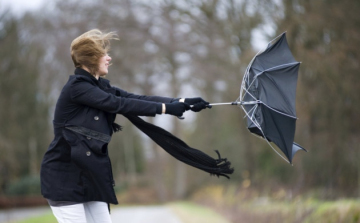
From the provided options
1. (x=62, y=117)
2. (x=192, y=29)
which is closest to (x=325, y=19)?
(x=192, y=29)

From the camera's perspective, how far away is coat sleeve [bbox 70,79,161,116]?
4.07 m

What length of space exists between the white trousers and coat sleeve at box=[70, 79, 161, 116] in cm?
72

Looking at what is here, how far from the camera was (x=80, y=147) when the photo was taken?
3988 mm

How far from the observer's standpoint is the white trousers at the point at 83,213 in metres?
4.02

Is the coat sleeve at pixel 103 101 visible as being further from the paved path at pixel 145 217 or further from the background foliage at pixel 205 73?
the paved path at pixel 145 217

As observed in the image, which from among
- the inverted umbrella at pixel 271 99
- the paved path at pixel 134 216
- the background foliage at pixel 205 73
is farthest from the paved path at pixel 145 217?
the inverted umbrella at pixel 271 99

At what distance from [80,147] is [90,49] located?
73 centimetres

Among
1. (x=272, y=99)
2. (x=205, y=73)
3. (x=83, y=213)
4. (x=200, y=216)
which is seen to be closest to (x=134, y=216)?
(x=200, y=216)

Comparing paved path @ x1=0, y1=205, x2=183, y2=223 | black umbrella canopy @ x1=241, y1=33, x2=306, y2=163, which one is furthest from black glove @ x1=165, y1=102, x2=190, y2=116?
paved path @ x1=0, y1=205, x2=183, y2=223

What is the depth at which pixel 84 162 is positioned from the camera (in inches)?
156

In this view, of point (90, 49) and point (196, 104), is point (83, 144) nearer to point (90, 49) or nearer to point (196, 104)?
point (90, 49)

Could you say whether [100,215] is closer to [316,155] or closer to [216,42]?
[316,155]

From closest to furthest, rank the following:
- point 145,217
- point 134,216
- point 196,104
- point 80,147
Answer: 1. point 80,147
2. point 196,104
3. point 145,217
4. point 134,216

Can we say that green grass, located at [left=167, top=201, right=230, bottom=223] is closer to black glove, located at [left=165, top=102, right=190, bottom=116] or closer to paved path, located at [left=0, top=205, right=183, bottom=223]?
paved path, located at [left=0, top=205, right=183, bottom=223]
